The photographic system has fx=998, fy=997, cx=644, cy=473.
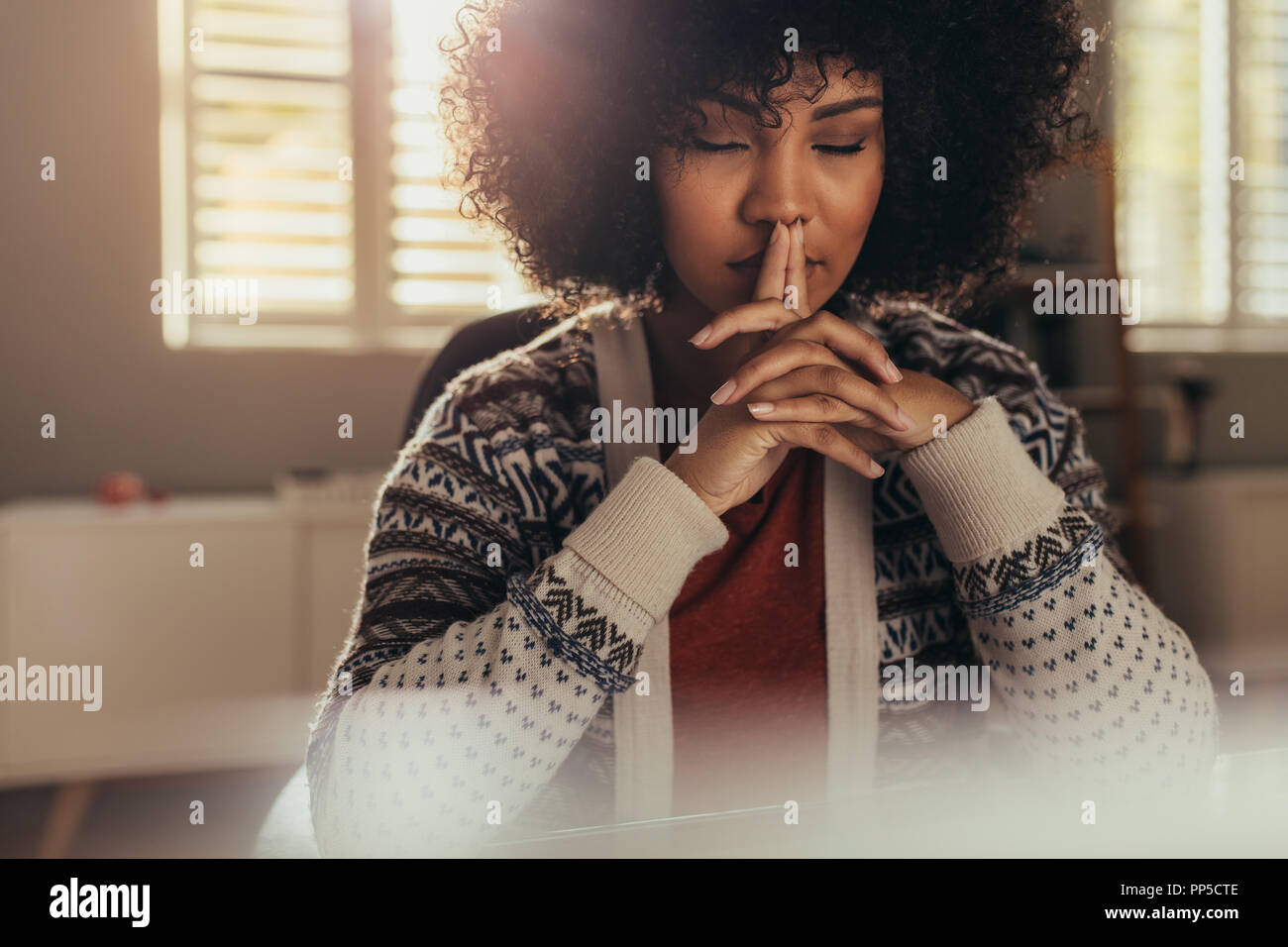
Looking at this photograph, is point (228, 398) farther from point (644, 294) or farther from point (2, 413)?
point (644, 294)

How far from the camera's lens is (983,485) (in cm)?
52

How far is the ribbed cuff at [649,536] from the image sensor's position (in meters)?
0.48

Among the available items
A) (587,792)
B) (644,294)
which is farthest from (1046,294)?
(587,792)

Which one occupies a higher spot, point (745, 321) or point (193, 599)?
→ point (745, 321)

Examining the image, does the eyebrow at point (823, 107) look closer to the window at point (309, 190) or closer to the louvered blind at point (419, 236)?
the window at point (309, 190)

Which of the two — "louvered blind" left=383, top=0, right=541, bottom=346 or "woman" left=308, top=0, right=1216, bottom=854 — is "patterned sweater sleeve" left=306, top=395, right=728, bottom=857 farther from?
"louvered blind" left=383, top=0, right=541, bottom=346

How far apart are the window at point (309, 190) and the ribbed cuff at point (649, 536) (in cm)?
142

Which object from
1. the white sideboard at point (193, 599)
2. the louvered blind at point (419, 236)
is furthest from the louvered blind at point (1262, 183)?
the white sideboard at point (193, 599)

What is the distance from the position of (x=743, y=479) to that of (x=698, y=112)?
21 centimetres

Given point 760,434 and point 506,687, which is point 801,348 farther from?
point 506,687

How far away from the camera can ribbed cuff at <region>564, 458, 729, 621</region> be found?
0.48 m

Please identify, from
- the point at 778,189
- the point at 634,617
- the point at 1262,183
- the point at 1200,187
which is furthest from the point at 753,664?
the point at 1200,187

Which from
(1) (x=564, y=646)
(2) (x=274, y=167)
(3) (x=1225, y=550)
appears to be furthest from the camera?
(3) (x=1225, y=550)

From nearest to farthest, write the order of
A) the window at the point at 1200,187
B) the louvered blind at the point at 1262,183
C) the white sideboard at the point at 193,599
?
the white sideboard at the point at 193,599
the louvered blind at the point at 1262,183
the window at the point at 1200,187
